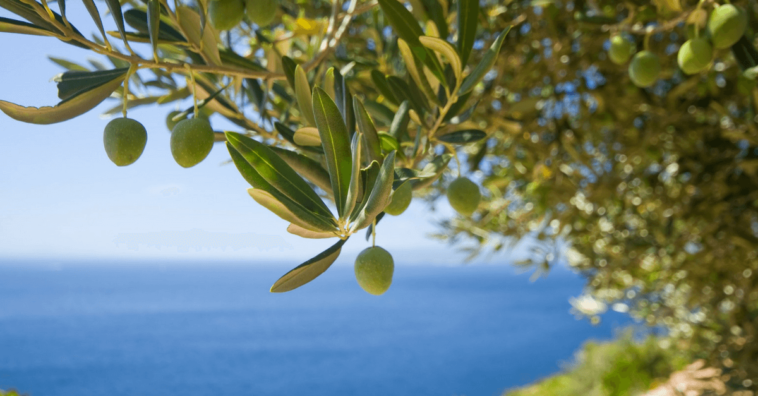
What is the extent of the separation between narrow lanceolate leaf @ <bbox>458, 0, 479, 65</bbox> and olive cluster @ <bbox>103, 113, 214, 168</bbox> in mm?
313

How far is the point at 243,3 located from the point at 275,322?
43698mm

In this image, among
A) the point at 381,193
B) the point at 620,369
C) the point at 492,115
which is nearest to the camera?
the point at 381,193

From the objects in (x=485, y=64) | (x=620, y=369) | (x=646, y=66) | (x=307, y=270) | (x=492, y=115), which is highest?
(x=620, y=369)

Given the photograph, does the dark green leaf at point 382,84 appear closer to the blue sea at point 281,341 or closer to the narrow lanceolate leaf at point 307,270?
the narrow lanceolate leaf at point 307,270

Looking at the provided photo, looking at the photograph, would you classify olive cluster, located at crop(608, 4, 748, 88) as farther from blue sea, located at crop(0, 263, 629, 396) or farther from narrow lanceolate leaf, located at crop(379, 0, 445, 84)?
blue sea, located at crop(0, 263, 629, 396)

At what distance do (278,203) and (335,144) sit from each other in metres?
0.08

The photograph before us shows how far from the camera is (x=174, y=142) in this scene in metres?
0.55

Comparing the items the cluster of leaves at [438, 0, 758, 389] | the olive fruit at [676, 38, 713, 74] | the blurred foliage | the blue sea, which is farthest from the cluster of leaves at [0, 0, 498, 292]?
the blue sea

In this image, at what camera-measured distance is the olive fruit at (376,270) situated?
20.9 inches

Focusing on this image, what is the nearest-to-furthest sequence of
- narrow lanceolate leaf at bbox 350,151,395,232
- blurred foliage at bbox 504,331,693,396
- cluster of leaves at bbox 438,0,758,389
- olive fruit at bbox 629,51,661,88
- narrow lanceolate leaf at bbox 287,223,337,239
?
narrow lanceolate leaf at bbox 350,151,395,232 < narrow lanceolate leaf at bbox 287,223,337,239 < olive fruit at bbox 629,51,661,88 < cluster of leaves at bbox 438,0,758,389 < blurred foliage at bbox 504,331,693,396

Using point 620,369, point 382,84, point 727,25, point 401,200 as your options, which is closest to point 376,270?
point 401,200

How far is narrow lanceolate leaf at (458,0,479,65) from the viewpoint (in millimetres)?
583

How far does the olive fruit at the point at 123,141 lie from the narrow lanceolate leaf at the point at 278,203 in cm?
19

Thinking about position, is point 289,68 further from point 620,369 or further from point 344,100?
point 620,369
